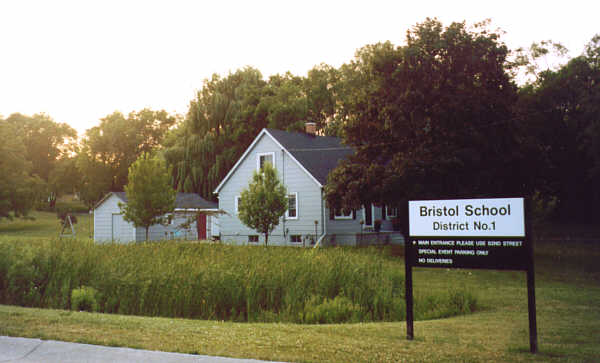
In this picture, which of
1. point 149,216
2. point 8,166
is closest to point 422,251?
point 149,216

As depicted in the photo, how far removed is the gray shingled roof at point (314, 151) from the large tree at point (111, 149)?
46.3 m

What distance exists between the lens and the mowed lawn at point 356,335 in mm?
7078

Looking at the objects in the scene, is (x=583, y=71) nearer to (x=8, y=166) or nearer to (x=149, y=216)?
(x=149, y=216)

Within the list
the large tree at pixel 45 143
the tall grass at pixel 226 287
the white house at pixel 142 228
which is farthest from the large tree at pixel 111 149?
the tall grass at pixel 226 287

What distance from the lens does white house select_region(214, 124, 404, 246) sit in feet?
113

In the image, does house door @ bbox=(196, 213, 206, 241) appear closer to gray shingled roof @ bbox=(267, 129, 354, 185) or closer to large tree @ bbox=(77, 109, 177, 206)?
gray shingled roof @ bbox=(267, 129, 354, 185)

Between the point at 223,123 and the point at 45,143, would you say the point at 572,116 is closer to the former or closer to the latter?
the point at 223,123

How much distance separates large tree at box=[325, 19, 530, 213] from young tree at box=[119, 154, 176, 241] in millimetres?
11654

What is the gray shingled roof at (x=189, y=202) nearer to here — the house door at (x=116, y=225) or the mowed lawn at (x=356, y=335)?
the house door at (x=116, y=225)

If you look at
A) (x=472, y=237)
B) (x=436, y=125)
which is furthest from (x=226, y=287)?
(x=436, y=125)

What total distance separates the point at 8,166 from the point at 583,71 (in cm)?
5635

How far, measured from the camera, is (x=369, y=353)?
23.3ft

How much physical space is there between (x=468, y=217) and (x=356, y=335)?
7.57 feet

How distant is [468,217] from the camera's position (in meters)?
7.96
